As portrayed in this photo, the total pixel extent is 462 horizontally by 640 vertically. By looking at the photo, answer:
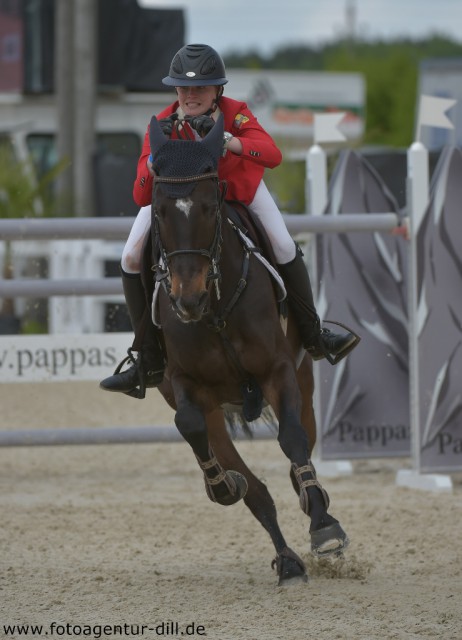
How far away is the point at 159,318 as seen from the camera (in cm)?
538

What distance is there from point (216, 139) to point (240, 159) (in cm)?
50

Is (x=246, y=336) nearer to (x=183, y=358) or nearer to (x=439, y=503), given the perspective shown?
(x=183, y=358)

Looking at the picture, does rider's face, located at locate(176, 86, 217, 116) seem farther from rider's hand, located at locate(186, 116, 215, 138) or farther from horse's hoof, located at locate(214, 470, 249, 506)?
horse's hoof, located at locate(214, 470, 249, 506)

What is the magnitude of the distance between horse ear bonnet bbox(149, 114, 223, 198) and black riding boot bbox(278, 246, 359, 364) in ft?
3.03

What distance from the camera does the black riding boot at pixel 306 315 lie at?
5645 millimetres

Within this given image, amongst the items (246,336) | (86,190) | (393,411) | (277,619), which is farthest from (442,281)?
(86,190)

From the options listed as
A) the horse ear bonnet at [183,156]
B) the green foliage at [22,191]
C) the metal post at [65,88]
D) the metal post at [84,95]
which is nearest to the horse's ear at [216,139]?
the horse ear bonnet at [183,156]

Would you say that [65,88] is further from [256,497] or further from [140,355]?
[256,497]

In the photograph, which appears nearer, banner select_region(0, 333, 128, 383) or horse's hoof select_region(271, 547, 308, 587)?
horse's hoof select_region(271, 547, 308, 587)

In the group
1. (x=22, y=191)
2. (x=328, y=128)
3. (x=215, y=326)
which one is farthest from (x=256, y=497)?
(x=22, y=191)

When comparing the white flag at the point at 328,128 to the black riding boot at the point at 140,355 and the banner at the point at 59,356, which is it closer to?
the banner at the point at 59,356

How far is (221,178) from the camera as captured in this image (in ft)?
17.8

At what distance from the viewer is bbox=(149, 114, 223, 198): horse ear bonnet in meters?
4.72

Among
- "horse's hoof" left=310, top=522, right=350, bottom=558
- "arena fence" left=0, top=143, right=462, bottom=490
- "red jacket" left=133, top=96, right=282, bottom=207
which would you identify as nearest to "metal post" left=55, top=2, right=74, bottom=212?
"arena fence" left=0, top=143, right=462, bottom=490
